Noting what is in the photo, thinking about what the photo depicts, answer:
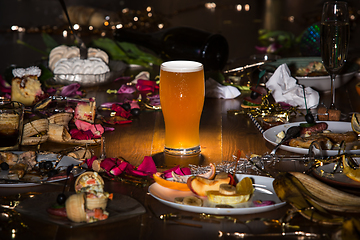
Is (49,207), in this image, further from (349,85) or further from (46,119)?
(349,85)

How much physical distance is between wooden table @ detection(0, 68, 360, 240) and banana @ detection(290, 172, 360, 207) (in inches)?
2.1

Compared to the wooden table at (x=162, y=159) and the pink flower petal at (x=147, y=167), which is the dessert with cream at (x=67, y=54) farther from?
the pink flower petal at (x=147, y=167)

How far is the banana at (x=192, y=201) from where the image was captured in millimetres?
665

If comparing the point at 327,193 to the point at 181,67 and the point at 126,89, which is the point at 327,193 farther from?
the point at 126,89

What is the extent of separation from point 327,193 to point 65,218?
0.41 metres

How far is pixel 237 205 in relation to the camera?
0.66 metres

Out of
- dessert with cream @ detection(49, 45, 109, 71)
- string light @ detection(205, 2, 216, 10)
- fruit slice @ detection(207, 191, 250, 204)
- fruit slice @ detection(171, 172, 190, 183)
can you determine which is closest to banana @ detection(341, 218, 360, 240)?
fruit slice @ detection(207, 191, 250, 204)

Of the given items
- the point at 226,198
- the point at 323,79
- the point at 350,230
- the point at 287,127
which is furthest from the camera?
the point at 323,79

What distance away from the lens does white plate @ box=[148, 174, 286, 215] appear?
2.10 ft

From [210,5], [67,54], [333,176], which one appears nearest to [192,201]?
[333,176]

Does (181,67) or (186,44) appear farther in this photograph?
(186,44)

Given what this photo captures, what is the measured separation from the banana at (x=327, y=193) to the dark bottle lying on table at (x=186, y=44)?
109 centimetres

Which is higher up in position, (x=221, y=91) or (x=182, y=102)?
(x=182, y=102)

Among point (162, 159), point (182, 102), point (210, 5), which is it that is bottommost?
point (162, 159)
